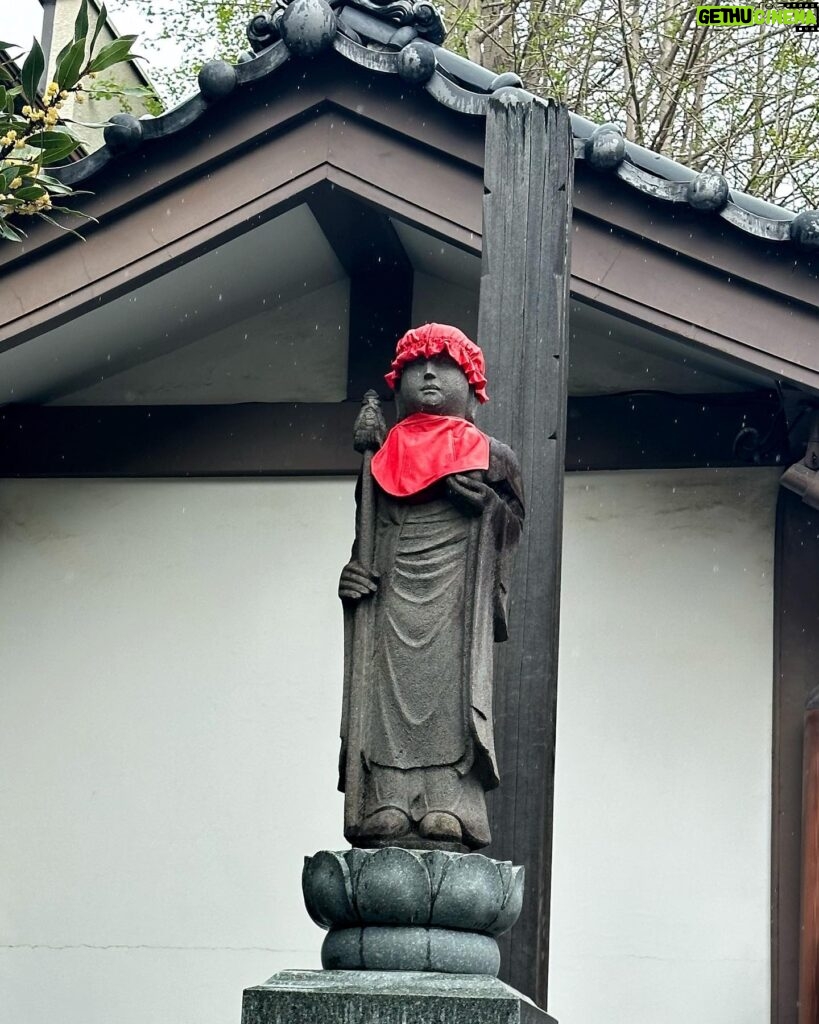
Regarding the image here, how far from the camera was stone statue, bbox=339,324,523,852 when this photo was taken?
13.9ft

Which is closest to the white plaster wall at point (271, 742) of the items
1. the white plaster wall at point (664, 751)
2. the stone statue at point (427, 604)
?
the white plaster wall at point (664, 751)

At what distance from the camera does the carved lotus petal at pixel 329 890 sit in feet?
13.3

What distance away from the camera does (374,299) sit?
8.06m

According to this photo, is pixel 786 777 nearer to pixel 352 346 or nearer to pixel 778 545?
pixel 778 545

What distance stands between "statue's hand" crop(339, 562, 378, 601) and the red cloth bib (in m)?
0.23

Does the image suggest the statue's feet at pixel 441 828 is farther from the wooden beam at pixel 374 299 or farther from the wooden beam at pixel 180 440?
the wooden beam at pixel 374 299

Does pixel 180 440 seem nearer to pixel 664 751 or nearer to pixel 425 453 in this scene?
pixel 664 751

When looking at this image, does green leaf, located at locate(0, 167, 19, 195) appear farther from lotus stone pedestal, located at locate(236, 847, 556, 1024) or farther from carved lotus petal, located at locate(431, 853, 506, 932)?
carved lotus petal, located at locate(431, 853, 506, 932)

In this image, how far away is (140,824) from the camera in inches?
301

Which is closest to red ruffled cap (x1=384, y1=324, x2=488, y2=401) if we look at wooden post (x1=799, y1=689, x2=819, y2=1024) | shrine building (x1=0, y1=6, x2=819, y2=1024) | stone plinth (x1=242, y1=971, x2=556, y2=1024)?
stone plinth (x1=242, y1=971, x2=556, y2=1024)

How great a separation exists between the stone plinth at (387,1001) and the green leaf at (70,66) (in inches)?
101

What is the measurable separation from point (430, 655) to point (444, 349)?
0.85 metres

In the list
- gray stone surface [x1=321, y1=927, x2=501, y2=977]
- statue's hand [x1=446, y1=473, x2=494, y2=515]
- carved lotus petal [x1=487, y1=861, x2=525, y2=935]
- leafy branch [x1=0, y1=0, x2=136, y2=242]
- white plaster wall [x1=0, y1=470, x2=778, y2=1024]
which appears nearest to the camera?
gray stone surface [x1=321, y1=927, x2=501, y2=977]

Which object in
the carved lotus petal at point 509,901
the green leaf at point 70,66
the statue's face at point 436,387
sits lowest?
the carved lotus petal at point 509,901
